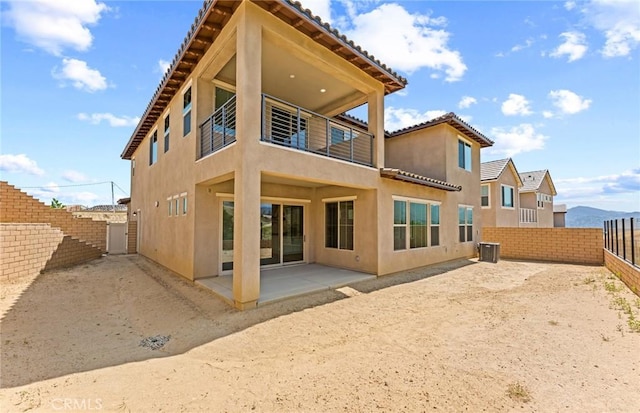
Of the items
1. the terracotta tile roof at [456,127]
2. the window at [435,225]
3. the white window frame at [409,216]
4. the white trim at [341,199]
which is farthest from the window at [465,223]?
the white trim at [341,199]

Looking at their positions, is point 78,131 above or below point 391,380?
above

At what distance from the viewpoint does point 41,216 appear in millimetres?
14422

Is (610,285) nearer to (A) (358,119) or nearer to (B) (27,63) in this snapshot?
(A) (358,119)

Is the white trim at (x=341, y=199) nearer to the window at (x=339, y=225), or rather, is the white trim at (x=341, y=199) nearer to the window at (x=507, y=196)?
the window at (x=339, y=225)

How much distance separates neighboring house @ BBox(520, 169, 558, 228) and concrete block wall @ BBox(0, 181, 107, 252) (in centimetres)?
3482

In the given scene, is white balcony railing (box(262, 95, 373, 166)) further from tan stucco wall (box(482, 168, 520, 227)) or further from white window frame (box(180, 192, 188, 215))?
tan stucco wall (box(482, 168, 520, 227))

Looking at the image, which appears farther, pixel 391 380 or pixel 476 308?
pixel 476 308

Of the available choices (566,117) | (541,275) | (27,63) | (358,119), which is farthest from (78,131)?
(566,117)

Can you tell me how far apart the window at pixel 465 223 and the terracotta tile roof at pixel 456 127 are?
398 cm

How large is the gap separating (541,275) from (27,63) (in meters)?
20.8

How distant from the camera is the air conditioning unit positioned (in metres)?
14.5

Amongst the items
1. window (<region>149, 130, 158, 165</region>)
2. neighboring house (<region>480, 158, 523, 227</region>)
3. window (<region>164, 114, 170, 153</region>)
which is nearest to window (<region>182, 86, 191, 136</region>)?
window (<region>164, 114, 170, 153</region>)

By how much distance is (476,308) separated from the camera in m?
6.88

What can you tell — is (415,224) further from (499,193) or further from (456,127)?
(499,193)
